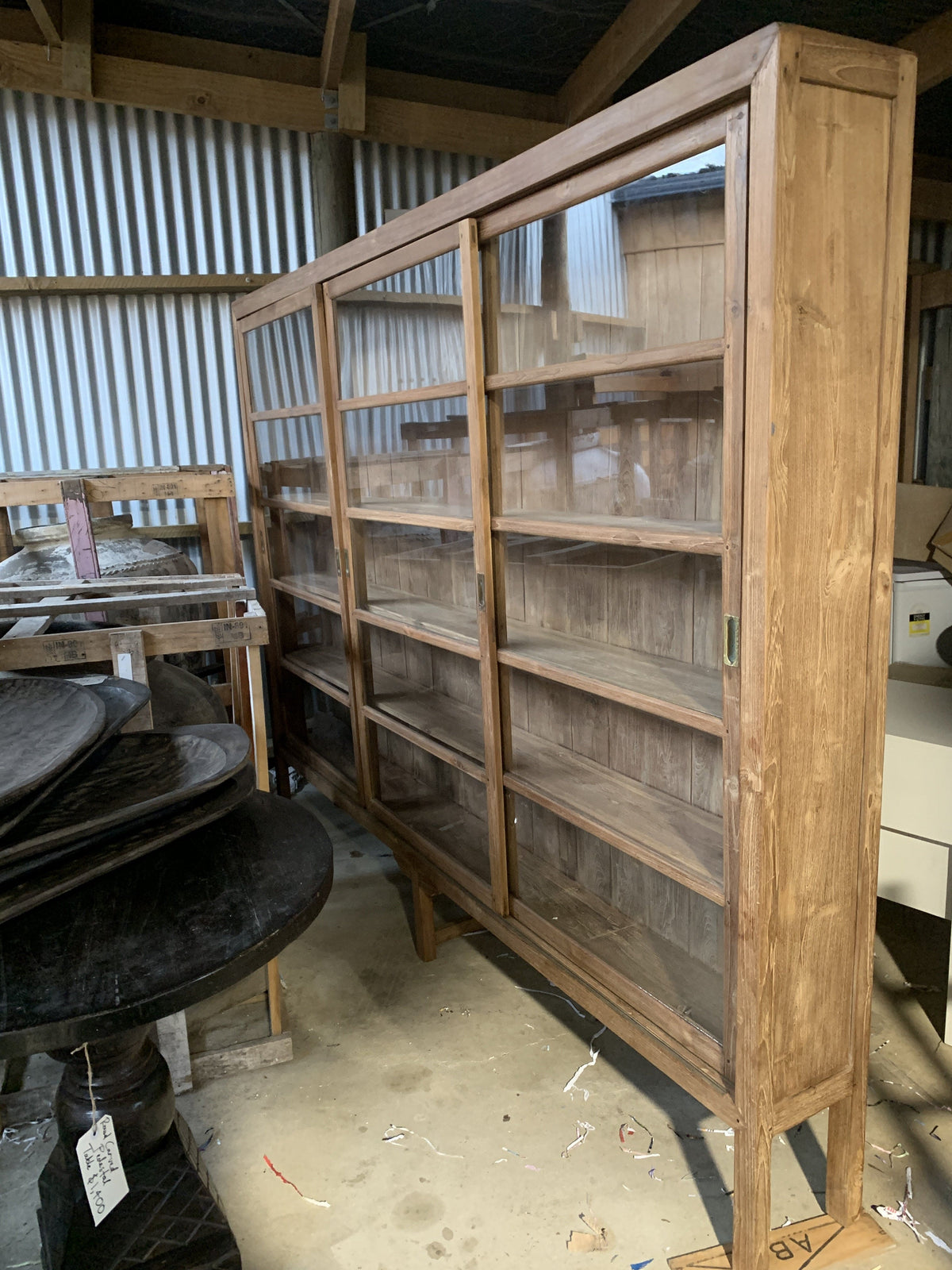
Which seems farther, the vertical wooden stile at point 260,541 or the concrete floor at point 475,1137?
the vertical wooden stile at point 260,541

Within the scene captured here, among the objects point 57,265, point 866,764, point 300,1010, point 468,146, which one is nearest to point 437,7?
point 468,146

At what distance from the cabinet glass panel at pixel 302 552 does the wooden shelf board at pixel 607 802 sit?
2.43 feet

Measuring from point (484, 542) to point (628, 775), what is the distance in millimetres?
710

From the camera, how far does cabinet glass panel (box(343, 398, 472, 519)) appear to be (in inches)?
94.9

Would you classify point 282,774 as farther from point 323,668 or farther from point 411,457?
point 411,457

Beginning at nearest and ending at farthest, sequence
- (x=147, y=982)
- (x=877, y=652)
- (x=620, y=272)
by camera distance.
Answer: (x=147, y=982) → (x=877, y=652) → (x=620, y=272)

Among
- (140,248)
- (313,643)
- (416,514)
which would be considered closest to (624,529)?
(416,514)

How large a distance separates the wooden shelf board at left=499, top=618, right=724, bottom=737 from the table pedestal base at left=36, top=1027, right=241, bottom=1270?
1.10 metres

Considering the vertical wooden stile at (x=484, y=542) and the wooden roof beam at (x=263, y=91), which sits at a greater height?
the wooden roof beam at (x=263, y=91)

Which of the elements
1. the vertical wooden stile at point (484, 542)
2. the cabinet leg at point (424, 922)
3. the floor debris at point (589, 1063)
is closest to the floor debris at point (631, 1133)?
the floor debris at point (589, 1063)

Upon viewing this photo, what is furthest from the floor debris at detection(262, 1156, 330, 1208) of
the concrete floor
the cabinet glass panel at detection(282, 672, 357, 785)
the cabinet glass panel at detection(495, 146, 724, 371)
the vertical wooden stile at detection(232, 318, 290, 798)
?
the vertical wooden stile at detection(232, 318, 290, 798)

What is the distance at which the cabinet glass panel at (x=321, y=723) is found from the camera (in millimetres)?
3496

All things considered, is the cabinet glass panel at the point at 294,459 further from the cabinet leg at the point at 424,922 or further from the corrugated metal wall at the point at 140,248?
the cabinet leg at the point at 424,922

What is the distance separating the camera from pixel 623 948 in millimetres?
2121
